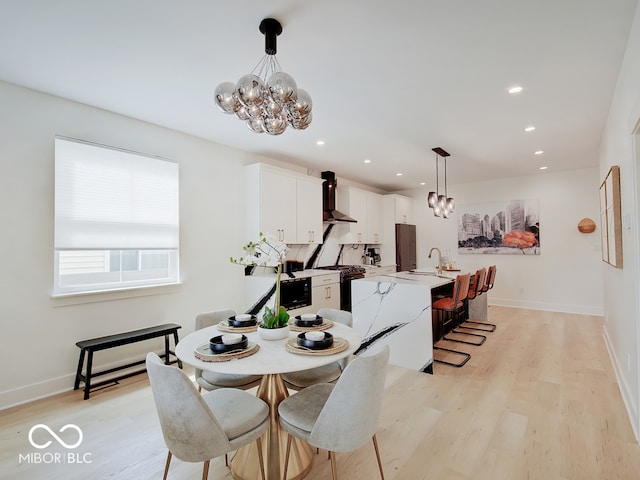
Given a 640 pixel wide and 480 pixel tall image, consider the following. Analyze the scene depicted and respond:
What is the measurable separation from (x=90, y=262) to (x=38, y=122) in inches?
51.5

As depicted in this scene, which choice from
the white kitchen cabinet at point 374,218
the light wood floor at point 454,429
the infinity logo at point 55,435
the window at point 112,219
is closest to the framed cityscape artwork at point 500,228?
the white kitchen cabinet at point 374,218

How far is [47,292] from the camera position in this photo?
284cm

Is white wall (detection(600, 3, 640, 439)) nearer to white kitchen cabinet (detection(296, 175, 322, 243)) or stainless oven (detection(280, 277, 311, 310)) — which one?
stainless oven (detection(280, 277, 311, 310))

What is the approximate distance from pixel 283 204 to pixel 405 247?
3390 mm

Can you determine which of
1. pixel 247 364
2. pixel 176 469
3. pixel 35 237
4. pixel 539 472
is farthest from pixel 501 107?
pixel 35 237

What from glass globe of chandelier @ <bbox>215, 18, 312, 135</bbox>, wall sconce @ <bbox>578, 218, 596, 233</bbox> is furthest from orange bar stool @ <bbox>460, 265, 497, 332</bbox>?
glass globe of chandelier @ <bbox>215, 18, 312, 135</bbox>

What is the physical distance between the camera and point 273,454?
A: 1.79m

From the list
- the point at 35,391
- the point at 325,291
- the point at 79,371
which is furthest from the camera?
the point at 325,291

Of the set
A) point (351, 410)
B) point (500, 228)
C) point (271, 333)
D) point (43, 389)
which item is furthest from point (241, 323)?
point (500, 228)

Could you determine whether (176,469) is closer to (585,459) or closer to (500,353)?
(585,459)

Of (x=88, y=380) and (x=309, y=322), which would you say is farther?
(x=88, y=380)

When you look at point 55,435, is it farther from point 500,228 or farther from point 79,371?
point 500,228

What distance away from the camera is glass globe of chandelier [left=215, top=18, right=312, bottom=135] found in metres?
1.76

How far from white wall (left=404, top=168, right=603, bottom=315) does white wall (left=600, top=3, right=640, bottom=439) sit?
333 cm
